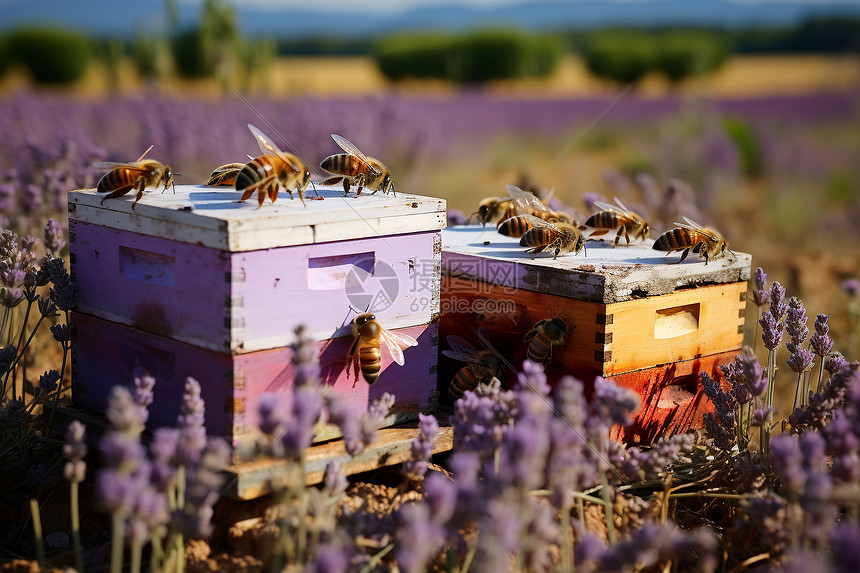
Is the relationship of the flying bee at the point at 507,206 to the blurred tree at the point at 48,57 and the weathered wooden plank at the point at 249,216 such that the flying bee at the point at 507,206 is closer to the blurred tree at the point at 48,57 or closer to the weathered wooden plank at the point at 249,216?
the weathered wooden plank at the point at 249,216

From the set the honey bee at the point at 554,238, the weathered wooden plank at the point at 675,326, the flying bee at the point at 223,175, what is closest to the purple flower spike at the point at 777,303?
the weathered wooden plank at the point at 675,326

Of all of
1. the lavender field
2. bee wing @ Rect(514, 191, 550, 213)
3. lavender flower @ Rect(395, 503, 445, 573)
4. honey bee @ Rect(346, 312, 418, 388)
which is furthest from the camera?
bee wing @ Rect(514, 191, 550, 213)

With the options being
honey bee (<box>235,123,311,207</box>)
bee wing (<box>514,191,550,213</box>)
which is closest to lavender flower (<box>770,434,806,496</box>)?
honey bee (<box>235,123,311,207</box>)

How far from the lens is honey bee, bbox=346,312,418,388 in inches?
115

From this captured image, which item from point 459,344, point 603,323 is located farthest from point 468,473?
point 459,344

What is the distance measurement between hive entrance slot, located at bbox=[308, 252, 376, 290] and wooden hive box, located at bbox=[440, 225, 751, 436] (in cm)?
69

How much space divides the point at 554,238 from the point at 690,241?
1.87 feet

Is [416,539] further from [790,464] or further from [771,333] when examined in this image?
[771,333]

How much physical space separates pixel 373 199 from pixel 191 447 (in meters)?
1.35

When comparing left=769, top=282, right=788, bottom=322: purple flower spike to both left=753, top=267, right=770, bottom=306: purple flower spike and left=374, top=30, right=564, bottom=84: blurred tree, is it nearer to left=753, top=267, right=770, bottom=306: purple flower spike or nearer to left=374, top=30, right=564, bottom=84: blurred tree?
left=753, top=267, right=770, bottom=306: purple flower spike

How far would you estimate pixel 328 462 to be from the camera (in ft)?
8.83

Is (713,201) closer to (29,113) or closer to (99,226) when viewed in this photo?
(29,113)

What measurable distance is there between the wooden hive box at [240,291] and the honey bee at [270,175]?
0.07m

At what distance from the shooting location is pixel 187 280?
282 cm
